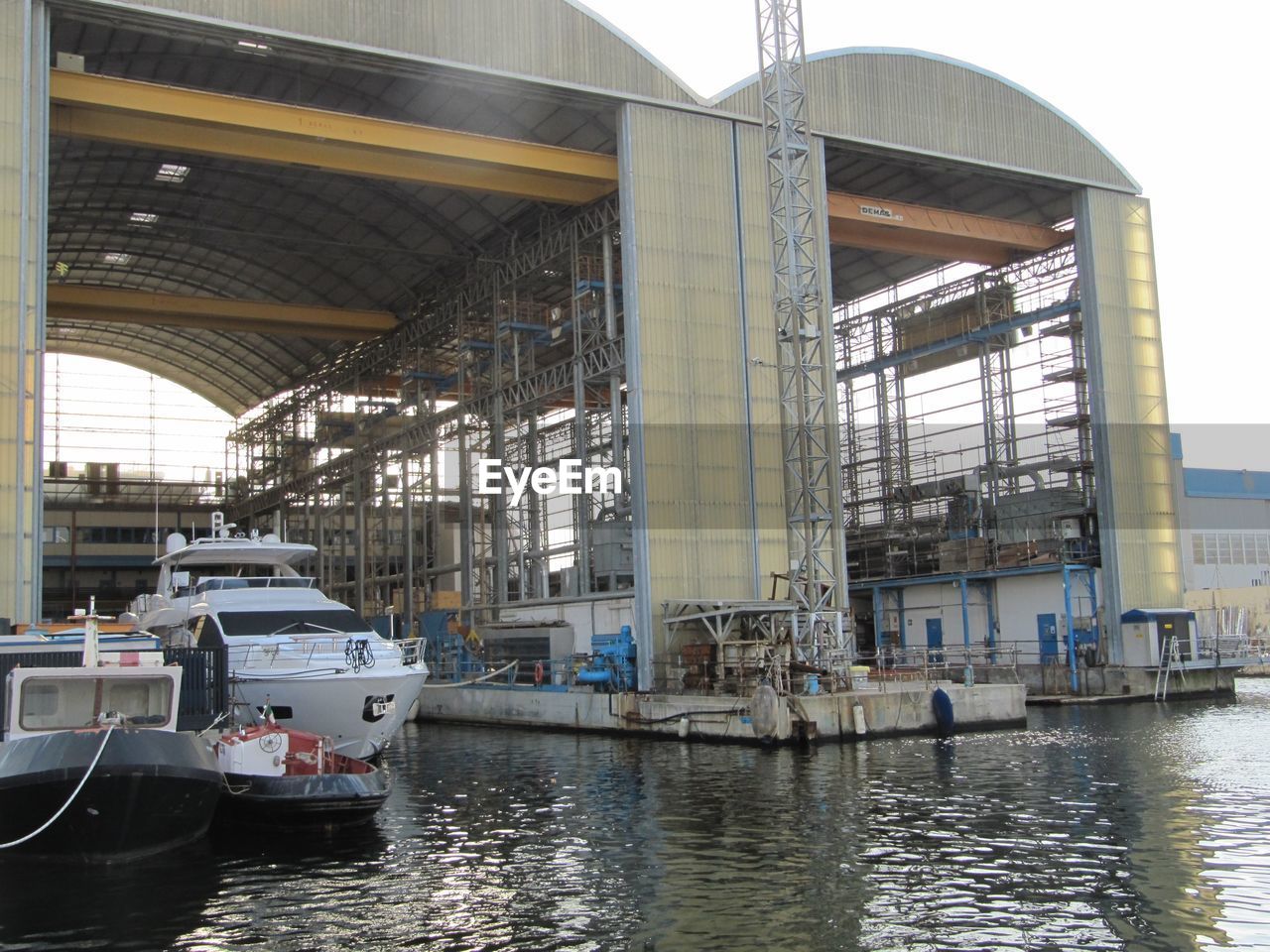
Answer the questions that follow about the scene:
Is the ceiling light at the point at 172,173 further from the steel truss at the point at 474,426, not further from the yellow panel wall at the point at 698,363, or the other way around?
the yellow panel wall at the point at 698,363

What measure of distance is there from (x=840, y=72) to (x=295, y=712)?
1144 inches

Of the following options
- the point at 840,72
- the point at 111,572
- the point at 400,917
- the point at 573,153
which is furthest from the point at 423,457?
the point at 400,917

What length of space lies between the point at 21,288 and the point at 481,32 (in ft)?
48.2

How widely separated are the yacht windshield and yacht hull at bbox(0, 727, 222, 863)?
27.3 ft

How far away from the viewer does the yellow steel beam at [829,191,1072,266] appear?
46219mm

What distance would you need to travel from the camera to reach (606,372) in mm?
43906

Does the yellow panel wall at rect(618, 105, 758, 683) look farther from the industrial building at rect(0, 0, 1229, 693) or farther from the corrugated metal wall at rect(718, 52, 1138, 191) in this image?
the corrugated metal wall at rect(718, 52, 1138, 191)

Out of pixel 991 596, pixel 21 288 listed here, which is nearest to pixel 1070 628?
pixel 991 596

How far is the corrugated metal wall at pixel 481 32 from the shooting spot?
34281mm

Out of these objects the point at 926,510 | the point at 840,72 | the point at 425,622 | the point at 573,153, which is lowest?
the point at 425,622

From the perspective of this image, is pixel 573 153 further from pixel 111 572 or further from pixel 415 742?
pixel 111 572

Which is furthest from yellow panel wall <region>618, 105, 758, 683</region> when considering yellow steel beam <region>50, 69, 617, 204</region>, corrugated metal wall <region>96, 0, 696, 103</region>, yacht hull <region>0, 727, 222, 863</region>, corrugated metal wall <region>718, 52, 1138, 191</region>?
yacht hull <region>0, 727, 222, 863</region>

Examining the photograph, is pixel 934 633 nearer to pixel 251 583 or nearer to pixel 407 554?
pixel 407 554

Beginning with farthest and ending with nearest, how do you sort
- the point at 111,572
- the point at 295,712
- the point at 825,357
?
1. the point at 111,572
2. the point at 825,357
3. the point at 295,712
